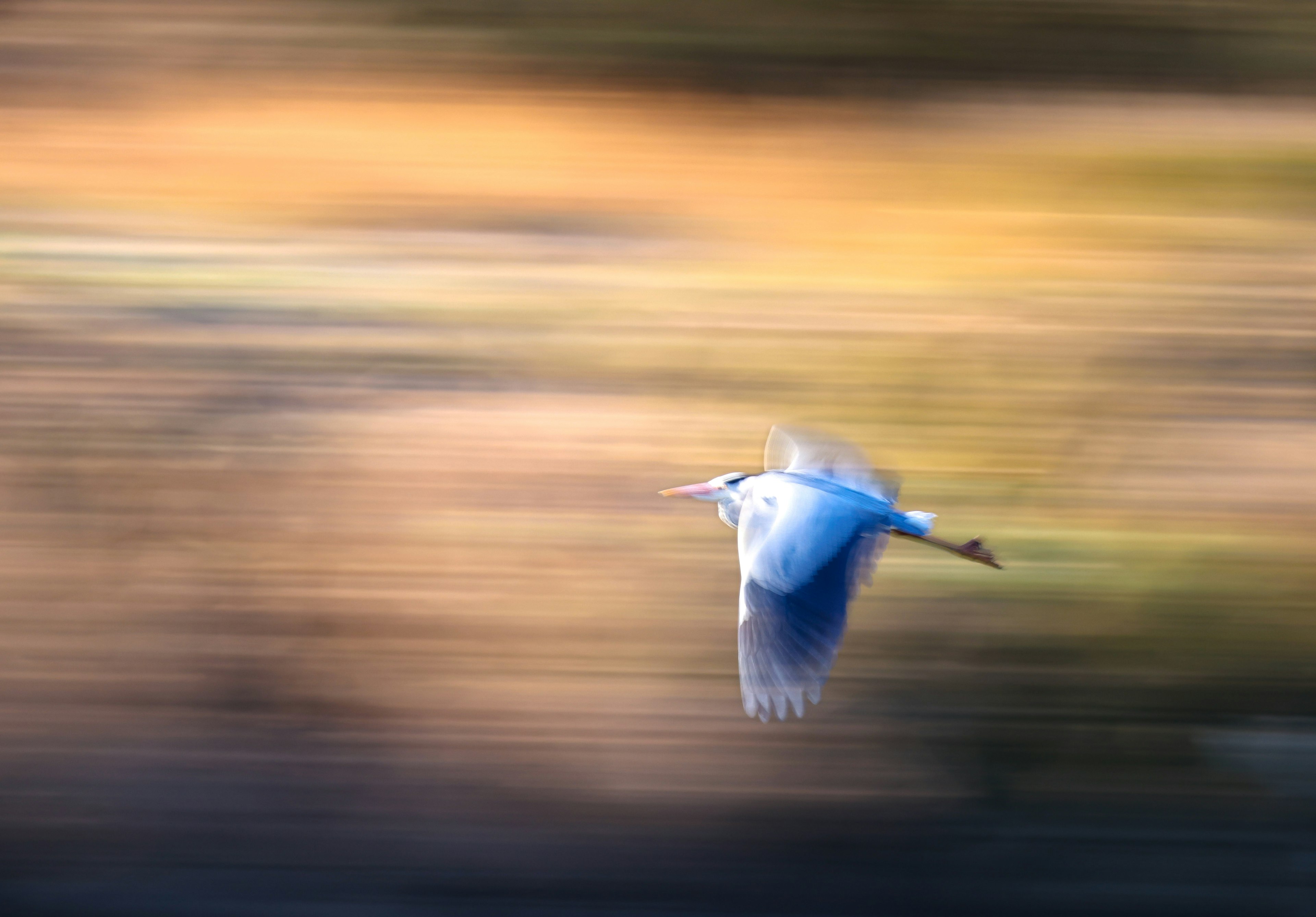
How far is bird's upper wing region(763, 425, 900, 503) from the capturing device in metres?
1.84

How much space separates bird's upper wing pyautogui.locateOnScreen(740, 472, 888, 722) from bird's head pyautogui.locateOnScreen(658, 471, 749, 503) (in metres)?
0.07

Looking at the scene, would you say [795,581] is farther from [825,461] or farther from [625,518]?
[625,518]

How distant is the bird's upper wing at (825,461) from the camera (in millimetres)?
1843

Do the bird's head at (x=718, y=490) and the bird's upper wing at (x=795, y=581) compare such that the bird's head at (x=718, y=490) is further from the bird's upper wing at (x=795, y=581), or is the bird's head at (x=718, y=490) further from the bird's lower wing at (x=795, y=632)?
the bird's lower wing at (x=795, y=632)

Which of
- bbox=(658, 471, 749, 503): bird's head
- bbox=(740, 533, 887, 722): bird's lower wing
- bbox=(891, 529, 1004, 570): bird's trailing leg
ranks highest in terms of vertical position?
A: bbox=(658, 471, 749, 503): bird's head

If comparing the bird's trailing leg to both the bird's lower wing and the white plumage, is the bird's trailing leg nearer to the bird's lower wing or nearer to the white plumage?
the white plumage

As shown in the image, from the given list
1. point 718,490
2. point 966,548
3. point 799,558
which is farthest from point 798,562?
point 966,548

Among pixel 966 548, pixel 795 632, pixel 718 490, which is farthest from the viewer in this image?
pixel 966 548

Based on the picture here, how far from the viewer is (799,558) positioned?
1.60 metres

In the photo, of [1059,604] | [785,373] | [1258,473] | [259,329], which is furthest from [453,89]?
[1258,473]

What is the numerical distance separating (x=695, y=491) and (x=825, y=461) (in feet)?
0.74

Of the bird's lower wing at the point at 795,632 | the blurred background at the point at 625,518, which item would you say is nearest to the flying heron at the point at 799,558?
the bird's lower wing at the point at 795,632

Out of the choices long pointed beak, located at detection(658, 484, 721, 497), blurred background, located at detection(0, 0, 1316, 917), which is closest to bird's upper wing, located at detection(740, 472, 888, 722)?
long pointed beak, located at detection(658, 484, 721, 497)

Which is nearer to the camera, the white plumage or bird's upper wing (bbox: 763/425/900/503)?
the white plumage
